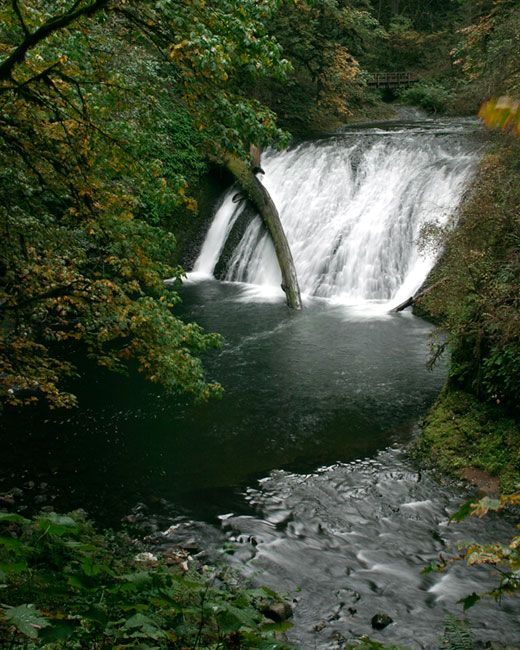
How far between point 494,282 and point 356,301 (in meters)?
7.70

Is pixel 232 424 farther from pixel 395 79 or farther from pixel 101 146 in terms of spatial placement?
pixel 395 79

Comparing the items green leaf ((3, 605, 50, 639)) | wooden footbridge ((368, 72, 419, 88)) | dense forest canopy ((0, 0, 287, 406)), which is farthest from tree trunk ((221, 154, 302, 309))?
wooden footbridge ((368, 72, 419, 88))

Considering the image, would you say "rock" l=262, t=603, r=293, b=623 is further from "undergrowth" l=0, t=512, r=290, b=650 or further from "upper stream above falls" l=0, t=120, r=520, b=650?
"undergrowth" l=0, t=512, r=290, b=650

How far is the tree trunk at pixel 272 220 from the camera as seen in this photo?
54.1ft

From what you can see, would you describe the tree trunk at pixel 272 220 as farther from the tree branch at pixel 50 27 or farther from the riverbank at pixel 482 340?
the tree branch at pixel 50 27

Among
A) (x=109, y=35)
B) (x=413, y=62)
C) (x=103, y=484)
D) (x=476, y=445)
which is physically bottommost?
(x=103, y=484)

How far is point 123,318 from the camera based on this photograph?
6.50m

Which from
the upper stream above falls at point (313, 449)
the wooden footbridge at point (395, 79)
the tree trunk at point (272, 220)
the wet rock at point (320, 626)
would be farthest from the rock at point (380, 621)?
the wooden footbridge at point (395, 79)

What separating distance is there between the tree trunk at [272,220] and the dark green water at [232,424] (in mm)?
2421

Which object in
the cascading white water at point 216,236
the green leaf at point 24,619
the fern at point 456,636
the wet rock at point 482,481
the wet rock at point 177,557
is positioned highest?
the cascading white water at point 216,236

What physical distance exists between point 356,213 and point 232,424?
1019cm

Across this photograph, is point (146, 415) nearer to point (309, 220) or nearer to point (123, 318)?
point (123, 318)

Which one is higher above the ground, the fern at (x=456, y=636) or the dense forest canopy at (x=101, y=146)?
the dense forest canopy at (x=101, y=146)

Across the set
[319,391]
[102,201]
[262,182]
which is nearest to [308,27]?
[262,182]
